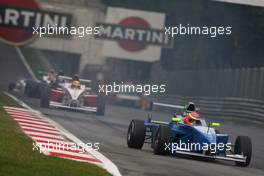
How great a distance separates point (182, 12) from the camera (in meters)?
53.9

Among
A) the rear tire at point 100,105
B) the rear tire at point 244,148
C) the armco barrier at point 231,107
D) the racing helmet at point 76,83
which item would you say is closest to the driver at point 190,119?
the rear tire at point 244,148

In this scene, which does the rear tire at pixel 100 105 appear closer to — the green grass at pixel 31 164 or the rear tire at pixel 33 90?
the rear tire at pixel 33 90

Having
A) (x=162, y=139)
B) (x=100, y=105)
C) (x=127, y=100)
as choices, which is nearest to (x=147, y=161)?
(x=162, y=139)

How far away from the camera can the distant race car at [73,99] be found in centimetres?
2966

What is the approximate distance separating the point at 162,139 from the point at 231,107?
20.9m

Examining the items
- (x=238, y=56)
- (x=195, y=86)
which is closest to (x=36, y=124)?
(x=195, y=86)

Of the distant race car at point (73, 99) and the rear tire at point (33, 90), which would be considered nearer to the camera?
the distant race car at point (73, 99)

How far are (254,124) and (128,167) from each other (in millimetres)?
20802

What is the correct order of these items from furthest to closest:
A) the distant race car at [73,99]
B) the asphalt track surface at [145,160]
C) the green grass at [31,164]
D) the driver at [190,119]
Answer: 1. the distant race car at [73,99]
2. the driver at [190,119]
3. the asphalt track surface at [145,160]
4. the green grass at [31,164]

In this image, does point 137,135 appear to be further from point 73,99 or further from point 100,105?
point 100,105

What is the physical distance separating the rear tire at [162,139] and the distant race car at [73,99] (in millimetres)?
13755

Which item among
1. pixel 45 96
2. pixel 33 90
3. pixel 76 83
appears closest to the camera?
pixel 45 96

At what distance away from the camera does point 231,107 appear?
119 feet

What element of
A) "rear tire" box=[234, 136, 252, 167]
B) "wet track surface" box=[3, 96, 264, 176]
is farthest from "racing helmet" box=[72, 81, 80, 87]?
"rear tire" box=[234, 136, 252, 167]
